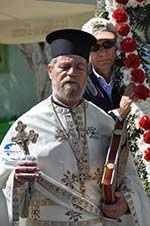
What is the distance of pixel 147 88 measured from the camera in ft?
13.6

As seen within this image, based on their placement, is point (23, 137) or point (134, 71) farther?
point (134, 71)

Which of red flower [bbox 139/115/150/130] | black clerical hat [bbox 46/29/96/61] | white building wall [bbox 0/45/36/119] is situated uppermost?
black clerical hat [bbox 46/29/96/61]

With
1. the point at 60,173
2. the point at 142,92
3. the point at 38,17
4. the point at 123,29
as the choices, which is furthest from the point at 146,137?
the point at 38,17

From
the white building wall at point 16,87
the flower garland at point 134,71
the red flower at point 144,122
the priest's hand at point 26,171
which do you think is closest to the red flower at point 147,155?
the flower garland at point 134,71

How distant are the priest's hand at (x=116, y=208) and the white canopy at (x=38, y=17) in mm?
4525

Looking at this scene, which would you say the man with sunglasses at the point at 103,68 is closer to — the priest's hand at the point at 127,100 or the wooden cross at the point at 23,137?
the priest's hand at the point at 127,100

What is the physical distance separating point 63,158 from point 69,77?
37 centimetres

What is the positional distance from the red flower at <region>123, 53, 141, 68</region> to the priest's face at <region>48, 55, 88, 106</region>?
3.41 feet

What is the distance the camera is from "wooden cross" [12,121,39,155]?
3.05 meters

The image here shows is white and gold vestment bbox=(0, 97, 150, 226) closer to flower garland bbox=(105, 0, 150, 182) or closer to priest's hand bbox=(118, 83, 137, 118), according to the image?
priest's hand bbox=(118, 83, 137, 118)

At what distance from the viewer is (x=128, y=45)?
414cm

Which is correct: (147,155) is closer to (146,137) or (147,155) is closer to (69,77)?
(146,137)

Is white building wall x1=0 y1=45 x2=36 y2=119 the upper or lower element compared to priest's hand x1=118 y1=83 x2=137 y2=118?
lower

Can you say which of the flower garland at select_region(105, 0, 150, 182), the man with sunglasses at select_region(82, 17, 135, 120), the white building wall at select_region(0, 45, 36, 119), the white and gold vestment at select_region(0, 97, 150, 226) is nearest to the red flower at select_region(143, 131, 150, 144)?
the flower garland at select_region(105, 0, 150, 182)
